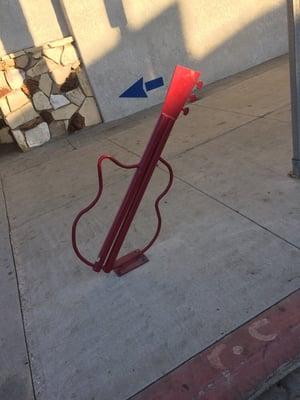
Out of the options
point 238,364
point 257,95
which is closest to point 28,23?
point 257,95

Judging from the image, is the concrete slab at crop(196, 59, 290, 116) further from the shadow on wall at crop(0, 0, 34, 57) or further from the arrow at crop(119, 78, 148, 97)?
the shadow on wall at crop(0, 0, 34, 57)

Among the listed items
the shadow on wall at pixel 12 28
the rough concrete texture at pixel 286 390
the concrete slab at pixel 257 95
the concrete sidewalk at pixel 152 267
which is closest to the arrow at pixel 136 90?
the concrete slab at pixel 257 95

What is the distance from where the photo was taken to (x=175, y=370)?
2062mm

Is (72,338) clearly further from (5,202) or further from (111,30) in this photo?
(111,30)

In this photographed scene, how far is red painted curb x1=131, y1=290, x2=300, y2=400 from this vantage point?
76.3 inches

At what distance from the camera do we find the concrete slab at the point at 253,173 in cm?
307

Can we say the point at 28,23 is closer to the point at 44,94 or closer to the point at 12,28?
the point at 12,28

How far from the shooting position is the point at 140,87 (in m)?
6.89

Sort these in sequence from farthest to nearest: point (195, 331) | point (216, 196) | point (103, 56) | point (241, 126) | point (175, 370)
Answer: point (103, 56)
point (241, 126)
point (216, 196)
point (195, 331)
point (175, 370)

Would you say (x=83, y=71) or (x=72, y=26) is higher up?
(x=72, y=26)

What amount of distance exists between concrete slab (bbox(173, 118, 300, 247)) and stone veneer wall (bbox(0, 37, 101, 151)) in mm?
2728

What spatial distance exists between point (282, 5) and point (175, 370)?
7497 millimetres

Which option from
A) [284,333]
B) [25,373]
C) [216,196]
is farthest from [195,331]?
[216,196]

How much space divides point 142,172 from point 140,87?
464 centimetres
